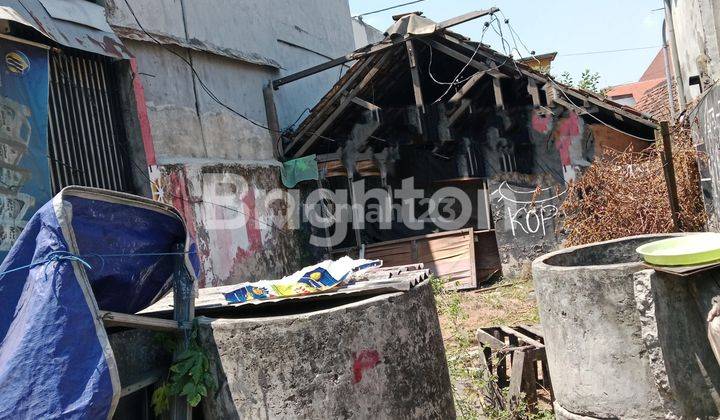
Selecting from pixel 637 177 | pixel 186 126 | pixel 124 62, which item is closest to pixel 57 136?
pixel 124 62

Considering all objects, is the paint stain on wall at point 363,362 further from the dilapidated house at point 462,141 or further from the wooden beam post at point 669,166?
the dilapidated house at point 462,141

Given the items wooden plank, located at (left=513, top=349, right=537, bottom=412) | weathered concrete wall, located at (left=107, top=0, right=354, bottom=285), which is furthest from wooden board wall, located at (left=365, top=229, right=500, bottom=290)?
wooden plank, located at (left=513, top=349, right=537, bottom=412)

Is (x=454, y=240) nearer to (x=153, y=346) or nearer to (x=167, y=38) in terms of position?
(x=167, y=38)

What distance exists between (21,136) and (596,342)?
19.2ft

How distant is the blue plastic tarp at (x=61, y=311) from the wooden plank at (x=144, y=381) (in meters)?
0.30

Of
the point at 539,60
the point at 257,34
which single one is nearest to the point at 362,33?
the point at 539,60

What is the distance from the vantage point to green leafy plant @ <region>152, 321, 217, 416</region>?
3.52m

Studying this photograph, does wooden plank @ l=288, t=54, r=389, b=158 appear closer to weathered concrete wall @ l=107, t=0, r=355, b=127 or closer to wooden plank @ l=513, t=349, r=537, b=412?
weathered concrete wall @ l=107, t=0, r=355, b=127

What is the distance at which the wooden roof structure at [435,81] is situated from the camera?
11.6m

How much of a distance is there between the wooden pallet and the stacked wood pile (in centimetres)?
357

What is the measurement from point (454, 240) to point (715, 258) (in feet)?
28.6

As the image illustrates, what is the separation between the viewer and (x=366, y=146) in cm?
1291

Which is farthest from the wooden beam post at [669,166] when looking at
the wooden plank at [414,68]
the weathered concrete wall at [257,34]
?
the weathered concrete wall at [257,34]

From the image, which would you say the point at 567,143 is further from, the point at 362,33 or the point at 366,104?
the point at 362,33
